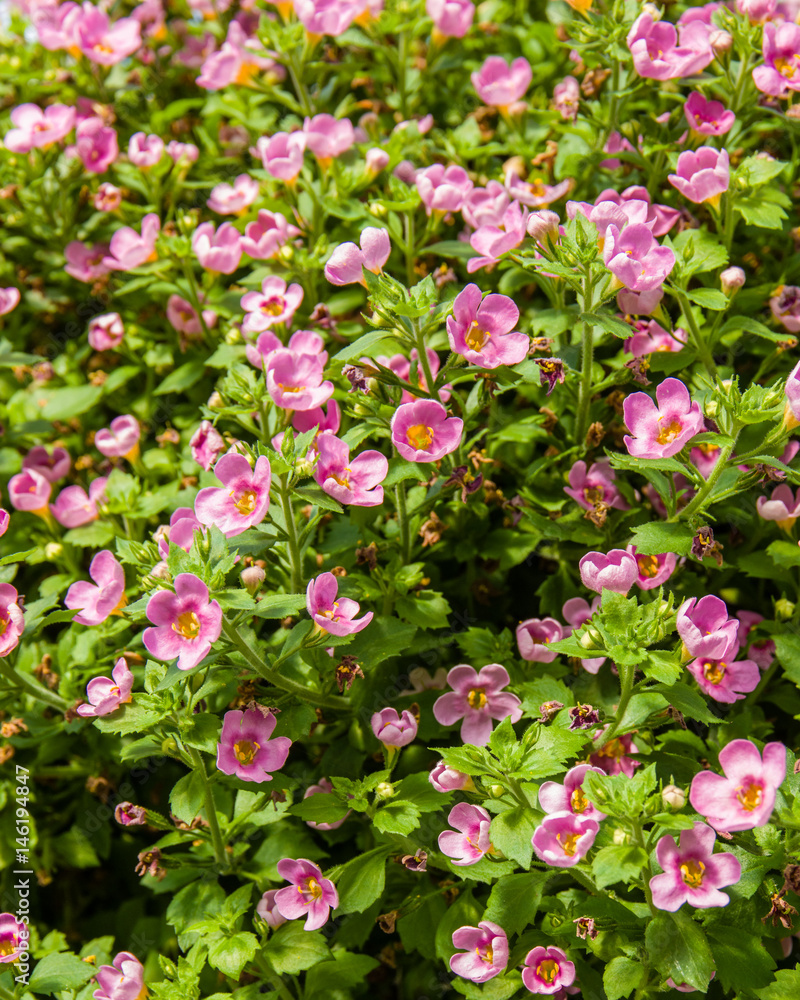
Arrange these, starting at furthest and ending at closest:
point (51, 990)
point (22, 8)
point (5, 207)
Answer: point (22, 8), point (5, 207), point (51, 990)

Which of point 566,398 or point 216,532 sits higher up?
point 216,532

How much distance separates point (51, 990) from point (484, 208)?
7.92 ft

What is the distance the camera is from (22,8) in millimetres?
4504

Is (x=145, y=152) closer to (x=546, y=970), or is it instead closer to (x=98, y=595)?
(x=98, y=595)

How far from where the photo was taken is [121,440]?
9.40ft

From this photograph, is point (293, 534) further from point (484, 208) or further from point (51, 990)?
point (51, 990)

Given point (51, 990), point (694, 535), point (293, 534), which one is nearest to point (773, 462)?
point (694, 535)

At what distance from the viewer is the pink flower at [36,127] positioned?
3.27 meters

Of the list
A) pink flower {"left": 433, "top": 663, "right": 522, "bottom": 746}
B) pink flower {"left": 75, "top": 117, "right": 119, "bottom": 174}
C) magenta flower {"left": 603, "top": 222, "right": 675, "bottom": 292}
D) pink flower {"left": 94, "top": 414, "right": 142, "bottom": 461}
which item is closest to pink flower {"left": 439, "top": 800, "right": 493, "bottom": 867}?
pink flower {"left": 433, "top": 663, "right": 522, "bottom": 746}

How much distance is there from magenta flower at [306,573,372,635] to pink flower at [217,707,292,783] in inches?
10.4

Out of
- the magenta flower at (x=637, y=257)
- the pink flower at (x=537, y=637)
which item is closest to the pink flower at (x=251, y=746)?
the pink flower at (x=537, y=637)

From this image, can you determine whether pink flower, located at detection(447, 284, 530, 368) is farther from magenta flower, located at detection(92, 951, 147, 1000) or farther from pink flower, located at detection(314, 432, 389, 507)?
magenta flower, located at detection(92, 951, 147, 1000)

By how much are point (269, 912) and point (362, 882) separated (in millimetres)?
339

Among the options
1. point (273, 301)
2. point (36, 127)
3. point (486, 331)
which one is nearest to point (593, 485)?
point (486, 331)
